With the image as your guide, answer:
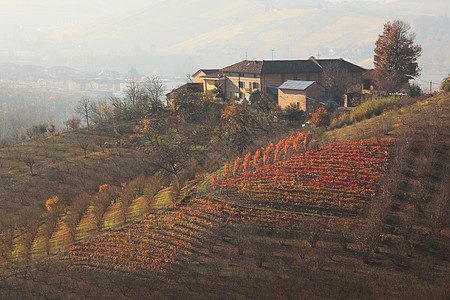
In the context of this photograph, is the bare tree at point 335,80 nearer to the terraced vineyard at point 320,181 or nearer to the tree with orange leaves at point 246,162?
the tree with orange leaves at point 246,162

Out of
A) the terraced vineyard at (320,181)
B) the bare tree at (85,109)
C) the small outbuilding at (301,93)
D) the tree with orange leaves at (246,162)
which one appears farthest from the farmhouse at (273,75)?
the terraced vineyard at (320,181)

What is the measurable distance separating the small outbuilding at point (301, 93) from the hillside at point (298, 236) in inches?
816

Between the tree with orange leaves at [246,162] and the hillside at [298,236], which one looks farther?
the tree with orange leaves at [246,162]

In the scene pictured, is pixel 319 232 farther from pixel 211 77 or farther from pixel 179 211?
pixel 211 77

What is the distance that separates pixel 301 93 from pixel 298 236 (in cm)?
3051

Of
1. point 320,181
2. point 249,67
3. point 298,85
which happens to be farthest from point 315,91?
point 320,181

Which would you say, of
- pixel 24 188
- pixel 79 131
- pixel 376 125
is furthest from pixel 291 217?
pixel 79 131

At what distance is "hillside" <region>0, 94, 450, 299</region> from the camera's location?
480 inches

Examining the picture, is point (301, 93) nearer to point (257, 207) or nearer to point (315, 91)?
point (315, 91)

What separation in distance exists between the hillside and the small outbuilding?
20.7 meters

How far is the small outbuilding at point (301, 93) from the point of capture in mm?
42250

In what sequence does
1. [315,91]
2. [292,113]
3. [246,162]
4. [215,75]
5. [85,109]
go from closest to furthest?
[246,162]
[292,113]
[315,91]
[215,75]
[85,109]

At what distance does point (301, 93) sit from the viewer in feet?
141

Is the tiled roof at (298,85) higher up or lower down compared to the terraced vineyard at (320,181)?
higher up
